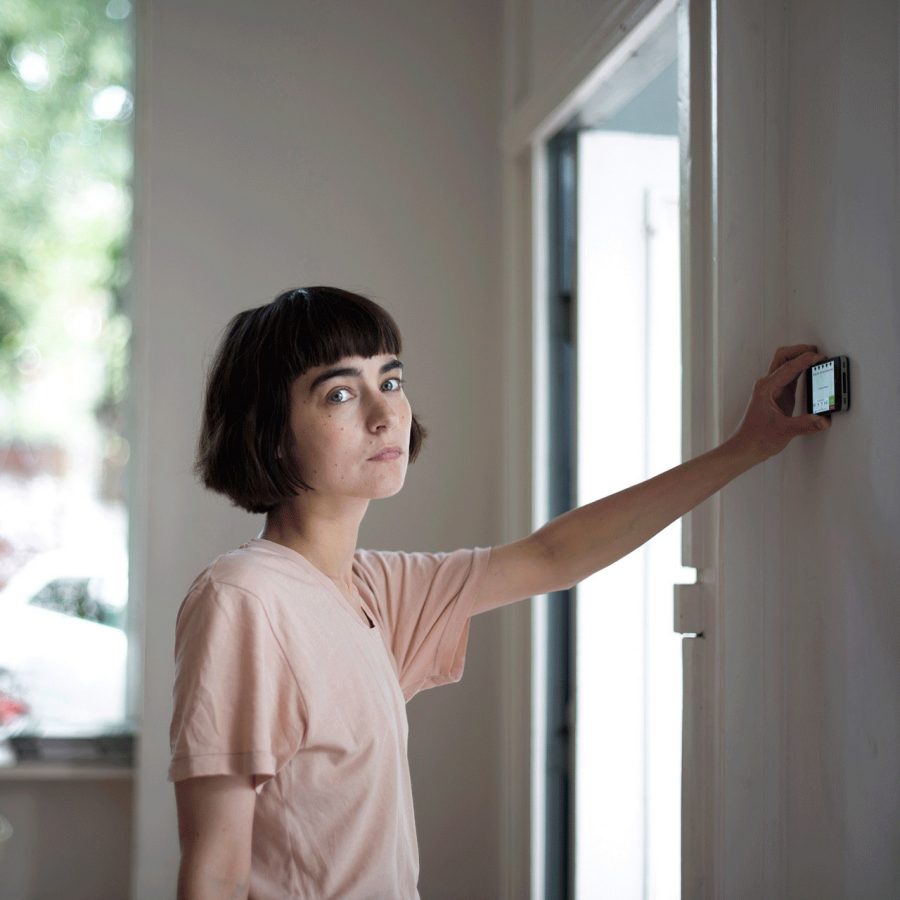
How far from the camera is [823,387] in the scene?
1.15 meters

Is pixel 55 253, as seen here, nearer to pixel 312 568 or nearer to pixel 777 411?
pixel 312 568

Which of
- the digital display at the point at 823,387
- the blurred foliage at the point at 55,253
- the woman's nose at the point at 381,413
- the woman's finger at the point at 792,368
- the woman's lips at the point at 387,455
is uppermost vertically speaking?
the blurred foliage at the point at 55,253

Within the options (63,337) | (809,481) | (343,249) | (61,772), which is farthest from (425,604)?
(63,337)

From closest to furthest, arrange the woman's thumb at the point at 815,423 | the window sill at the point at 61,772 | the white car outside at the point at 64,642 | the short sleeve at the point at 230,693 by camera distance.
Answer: the short sleeve at the point at 230,693 < the woman's thumb at the point at 815,423 < the window sill at the point at 61,772 < the white car outside at the point at 64,642

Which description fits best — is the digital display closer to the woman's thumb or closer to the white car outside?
the woman's thumb

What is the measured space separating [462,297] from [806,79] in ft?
4.45

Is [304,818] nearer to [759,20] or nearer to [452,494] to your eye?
[759,20]

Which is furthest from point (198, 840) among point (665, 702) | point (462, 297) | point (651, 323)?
point (462, 297)

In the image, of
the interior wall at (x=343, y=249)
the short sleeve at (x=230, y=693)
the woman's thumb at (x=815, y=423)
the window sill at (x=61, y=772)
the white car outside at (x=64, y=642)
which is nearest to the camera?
the short sleeve at (x=230, y=693)

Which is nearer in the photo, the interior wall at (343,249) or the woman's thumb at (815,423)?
the woman's thumb at (815,423)

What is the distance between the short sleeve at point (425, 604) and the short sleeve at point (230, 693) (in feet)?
0.93

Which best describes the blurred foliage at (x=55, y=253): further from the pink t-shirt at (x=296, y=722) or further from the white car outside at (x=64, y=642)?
the pink t-shirt at (x=296, y=722)

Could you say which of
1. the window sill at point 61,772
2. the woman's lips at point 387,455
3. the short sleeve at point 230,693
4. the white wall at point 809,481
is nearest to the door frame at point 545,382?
the white wall at point 809,481

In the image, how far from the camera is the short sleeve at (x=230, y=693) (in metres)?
1.05
